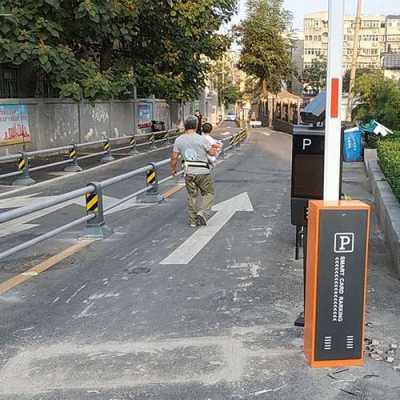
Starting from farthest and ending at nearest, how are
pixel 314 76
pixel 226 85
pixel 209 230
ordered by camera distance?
pixel 226 85 → pixel 314 76 → pixel 209 230

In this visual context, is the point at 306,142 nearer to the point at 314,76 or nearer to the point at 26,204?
the point at 26,204

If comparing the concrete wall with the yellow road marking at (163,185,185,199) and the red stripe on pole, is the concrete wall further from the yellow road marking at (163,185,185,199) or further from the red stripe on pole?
the red stripe on pole

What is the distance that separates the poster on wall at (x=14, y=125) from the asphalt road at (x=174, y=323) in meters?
12.5

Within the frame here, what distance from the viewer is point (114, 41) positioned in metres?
26.5

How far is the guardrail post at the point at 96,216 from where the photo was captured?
25.8ft

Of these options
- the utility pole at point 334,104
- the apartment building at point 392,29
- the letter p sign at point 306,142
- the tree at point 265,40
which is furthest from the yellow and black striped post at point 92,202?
the apartment building at point 392,29

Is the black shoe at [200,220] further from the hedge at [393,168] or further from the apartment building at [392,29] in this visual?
the apartment building at [392,29]

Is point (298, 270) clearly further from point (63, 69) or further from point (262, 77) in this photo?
point (262, 77)

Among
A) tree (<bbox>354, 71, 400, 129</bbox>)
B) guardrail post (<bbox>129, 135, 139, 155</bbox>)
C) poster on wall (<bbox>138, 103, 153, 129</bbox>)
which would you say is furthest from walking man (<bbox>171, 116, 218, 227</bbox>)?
poster on wall (<bbox>138, 103, 153, 129</bbox>)

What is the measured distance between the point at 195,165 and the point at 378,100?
49.1 ft

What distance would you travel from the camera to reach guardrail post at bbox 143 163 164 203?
10.5 m

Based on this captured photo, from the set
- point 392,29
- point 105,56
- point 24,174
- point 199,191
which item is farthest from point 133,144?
point 392,29

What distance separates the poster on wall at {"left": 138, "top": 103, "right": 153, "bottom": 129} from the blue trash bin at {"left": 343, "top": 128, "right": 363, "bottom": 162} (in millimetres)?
17405

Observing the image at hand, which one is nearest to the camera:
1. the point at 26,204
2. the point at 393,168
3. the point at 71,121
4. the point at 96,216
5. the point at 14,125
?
the point at 96,216
